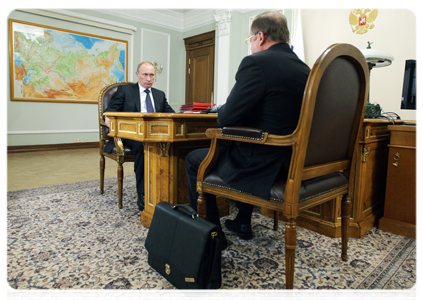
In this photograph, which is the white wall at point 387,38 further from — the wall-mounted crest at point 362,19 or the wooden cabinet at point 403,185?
the wooden cabinet at point 403,185

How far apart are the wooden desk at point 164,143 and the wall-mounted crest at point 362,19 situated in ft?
12.4

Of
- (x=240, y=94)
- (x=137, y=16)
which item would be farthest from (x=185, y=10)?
(x=240, y=94)

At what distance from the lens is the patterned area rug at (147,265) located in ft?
4.84

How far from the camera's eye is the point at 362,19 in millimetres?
4691

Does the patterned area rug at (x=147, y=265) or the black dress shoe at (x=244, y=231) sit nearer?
the patterned area rug at (x=147, y=265)

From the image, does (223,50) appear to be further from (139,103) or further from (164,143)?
(164,143)

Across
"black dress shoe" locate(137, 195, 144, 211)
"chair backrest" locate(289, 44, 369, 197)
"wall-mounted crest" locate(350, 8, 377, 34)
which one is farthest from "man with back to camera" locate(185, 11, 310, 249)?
"wall-mounted crest" locate(350, 8, 377, 34)

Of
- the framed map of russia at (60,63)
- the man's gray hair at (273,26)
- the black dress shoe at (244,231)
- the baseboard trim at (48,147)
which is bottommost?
the black dress shoe at (244,231)

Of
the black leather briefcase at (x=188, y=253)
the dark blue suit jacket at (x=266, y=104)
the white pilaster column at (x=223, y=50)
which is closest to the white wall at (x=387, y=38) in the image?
the white pilaster column at (x=223, y=50)

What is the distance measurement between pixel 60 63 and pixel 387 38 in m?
6.39

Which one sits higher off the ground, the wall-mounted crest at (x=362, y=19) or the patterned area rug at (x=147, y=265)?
the wall-mounted crest at (x=362, y=19)

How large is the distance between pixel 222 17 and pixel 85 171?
474 cm

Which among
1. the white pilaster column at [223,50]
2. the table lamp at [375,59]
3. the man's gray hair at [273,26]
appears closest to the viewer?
the man's gray hair at [273,26]

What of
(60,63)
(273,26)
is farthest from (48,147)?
(273,26)
